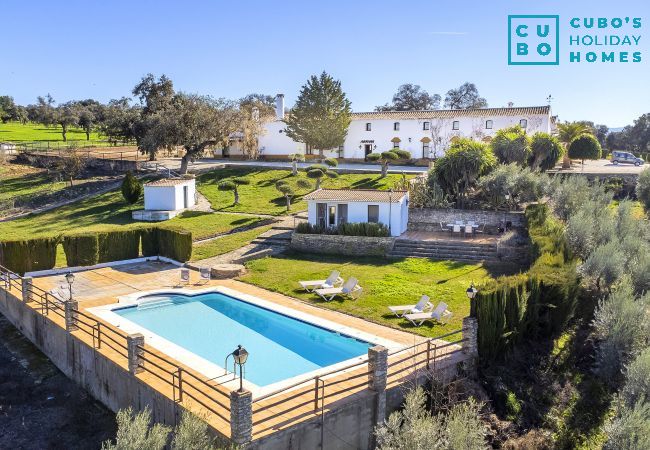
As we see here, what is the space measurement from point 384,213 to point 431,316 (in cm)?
1157

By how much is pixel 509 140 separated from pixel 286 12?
62.7 ft

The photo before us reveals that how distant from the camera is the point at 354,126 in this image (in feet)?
179

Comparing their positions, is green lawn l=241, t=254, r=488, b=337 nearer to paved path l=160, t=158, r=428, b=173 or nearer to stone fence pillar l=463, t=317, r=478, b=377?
stone fence pillar l=463, t=317, r=478, b=377

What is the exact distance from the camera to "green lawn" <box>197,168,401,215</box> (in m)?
35.8

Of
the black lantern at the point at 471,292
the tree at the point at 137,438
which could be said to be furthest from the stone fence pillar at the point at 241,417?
the black lantern at the point at 471,292

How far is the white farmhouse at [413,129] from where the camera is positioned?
160 ft

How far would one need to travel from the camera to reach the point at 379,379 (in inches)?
453

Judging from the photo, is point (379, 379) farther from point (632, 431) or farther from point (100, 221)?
point (100, 221)

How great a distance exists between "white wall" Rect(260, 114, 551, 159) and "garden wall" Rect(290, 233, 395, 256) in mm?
24211

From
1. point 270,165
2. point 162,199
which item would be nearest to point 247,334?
point 162,199

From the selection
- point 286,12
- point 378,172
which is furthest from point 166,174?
point 286,12

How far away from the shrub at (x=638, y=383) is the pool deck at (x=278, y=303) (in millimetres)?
3607

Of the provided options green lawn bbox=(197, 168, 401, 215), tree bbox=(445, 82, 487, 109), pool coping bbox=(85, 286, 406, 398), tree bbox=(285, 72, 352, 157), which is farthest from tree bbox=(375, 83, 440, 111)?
pool coping bbox=(85, 286, 406, 398)

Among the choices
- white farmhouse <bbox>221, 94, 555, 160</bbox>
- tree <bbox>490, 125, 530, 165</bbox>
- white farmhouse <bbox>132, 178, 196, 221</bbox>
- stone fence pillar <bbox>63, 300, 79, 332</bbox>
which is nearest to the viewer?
stone fence pillar <bbox>63, 300, 79, 332</bbox>
